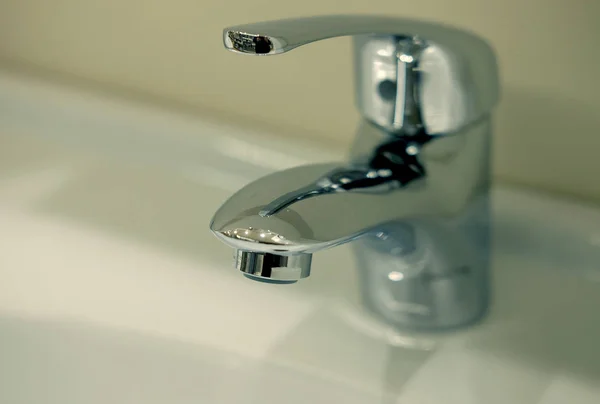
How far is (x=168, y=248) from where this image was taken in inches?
19.5

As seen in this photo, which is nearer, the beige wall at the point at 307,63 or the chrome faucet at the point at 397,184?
the chrome faucet at the point at 397,184

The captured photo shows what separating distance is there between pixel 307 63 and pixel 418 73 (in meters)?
0.15

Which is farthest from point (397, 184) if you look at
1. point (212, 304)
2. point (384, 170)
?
point (212, 304)

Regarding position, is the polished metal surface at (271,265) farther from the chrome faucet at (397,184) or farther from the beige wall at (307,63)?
the beige wall at (307,63)

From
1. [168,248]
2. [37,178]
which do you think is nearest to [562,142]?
[168,248]

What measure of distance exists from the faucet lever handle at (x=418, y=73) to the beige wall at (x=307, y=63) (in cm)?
8

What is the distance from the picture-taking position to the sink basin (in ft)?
1.34

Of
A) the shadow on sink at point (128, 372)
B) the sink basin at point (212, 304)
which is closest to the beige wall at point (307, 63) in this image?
the sink basin at point (212, 304)

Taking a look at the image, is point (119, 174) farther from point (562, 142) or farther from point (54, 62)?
point (562, 142)

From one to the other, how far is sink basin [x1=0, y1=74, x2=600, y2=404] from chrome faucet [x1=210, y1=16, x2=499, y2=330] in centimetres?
4

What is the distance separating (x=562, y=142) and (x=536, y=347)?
11cm

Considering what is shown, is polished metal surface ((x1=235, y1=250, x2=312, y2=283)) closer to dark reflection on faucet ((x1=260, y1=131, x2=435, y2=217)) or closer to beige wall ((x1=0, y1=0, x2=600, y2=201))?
dark reflection on faucet ((x1=260, y1=131, x2=435, y2=217))

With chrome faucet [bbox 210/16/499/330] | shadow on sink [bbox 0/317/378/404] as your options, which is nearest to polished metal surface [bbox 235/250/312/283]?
chrome faucet [bbox 210/16/499/330]

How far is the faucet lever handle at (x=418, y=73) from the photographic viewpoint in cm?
34
